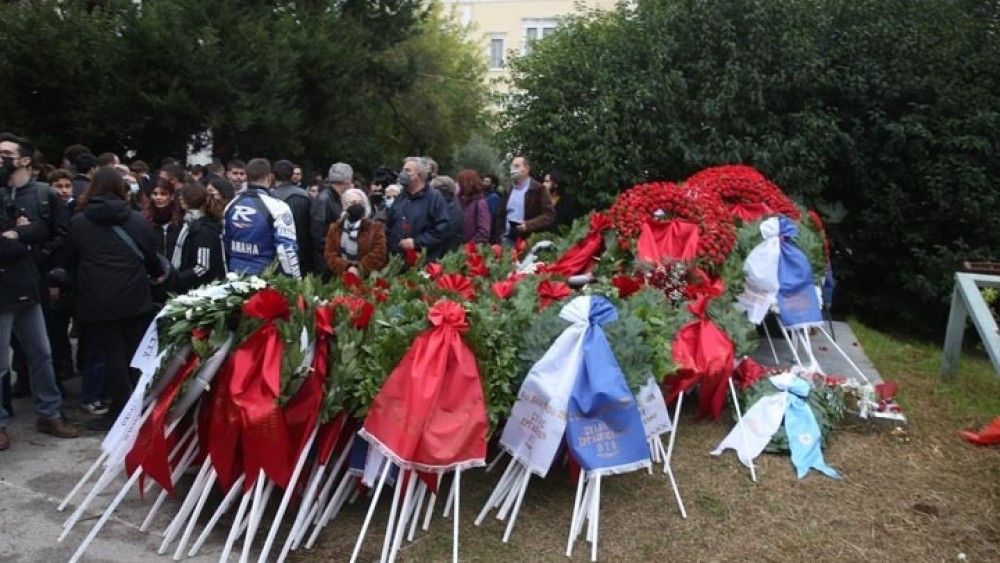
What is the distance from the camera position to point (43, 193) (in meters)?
5.62

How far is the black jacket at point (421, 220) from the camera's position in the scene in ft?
24.3

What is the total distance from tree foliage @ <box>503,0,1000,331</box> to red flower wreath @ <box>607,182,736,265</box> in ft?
13.7

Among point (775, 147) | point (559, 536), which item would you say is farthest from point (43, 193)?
point (775, 147)

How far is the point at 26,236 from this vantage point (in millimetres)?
5270

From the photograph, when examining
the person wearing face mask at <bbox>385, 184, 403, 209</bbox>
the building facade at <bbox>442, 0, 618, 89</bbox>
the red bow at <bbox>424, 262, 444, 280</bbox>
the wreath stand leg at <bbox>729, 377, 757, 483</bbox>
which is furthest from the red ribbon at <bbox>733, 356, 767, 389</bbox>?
the building facade at <bbox>442, 0, 618, 89</bbox>

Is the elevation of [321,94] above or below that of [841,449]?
above

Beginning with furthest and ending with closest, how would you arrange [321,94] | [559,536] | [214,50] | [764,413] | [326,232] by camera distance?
[321,94] < [214,50] < [326,232] < [764,413] < [559,536]

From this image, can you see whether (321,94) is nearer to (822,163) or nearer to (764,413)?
(822,163)

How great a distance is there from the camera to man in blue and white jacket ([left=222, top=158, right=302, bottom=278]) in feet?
19.3

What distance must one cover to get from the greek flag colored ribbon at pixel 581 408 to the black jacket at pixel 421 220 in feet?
10.8

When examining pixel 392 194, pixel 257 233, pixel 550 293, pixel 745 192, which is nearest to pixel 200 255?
pixel 257 233

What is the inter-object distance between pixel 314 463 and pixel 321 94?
13.6 metres

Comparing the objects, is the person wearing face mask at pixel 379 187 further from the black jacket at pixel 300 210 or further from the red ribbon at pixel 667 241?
the red ribbon at pixel 667 241

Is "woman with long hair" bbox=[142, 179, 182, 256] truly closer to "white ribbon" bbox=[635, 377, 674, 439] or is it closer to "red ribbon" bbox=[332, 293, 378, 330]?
"red ribbon" bbox=[332, 293, 378, 330]
